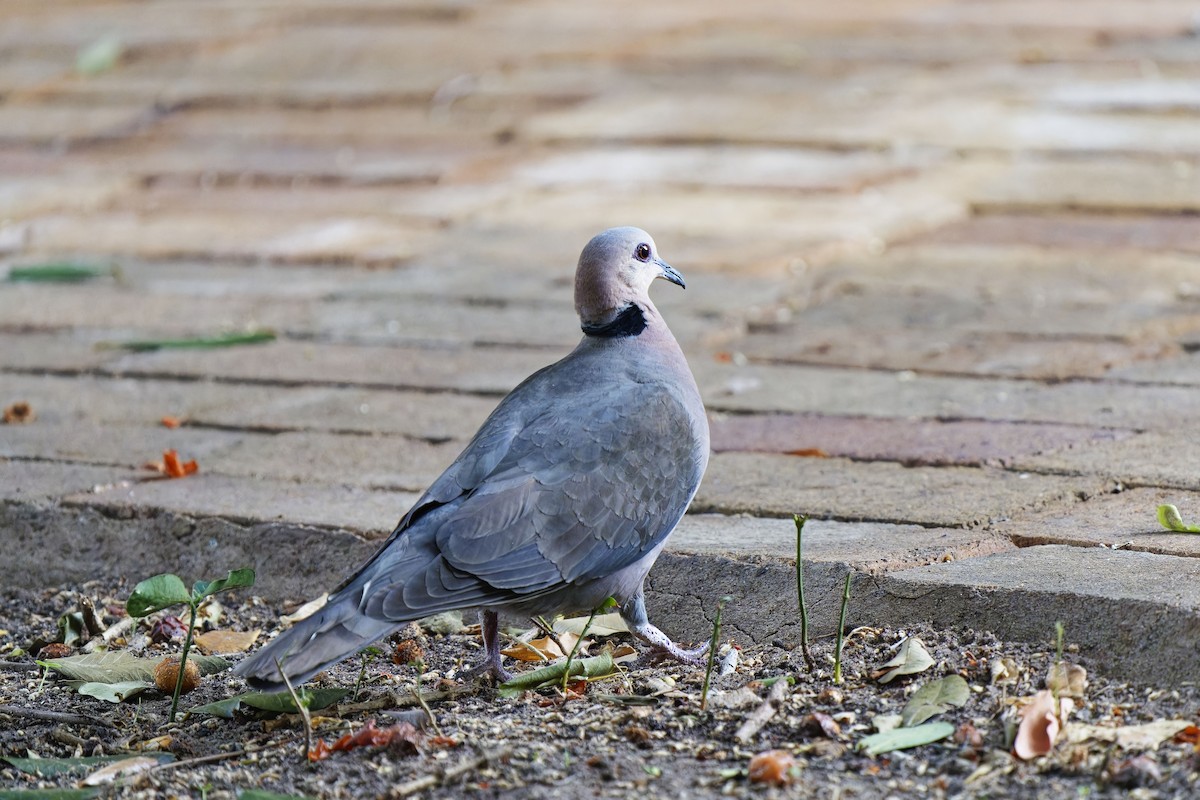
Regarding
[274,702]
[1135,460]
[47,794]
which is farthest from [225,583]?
[1135,460]

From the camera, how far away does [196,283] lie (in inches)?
246

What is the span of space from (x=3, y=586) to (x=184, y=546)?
1.44ft

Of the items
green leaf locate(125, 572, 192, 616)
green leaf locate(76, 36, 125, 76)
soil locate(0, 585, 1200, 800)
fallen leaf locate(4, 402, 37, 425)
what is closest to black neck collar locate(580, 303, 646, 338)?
soil locate(0, 585, 1200, 800)

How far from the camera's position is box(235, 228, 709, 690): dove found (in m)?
2.71

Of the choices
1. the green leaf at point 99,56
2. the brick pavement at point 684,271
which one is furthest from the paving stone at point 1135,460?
the green leaf at point 99,56

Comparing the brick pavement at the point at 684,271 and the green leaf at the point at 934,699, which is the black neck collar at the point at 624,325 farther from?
the green leaf at the point at 934,699

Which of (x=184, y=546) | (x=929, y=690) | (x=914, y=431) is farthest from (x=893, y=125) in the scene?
(x=929, y=690)

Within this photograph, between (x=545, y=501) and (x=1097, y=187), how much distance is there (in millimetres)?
4537

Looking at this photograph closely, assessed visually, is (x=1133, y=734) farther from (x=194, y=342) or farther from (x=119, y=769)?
(x=194, y=342)

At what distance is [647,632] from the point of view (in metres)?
3.13

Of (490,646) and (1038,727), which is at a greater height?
(1038,727)

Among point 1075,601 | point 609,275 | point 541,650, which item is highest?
point 609,275

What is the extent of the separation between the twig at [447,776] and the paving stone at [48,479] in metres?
1.77

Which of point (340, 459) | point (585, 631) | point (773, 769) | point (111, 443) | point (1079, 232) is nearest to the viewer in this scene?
point (773, 769)
